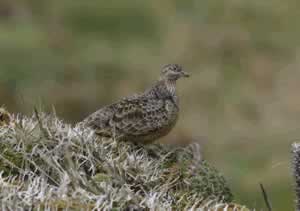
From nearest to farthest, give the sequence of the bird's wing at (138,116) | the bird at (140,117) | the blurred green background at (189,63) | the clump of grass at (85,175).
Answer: the clump of grass at (85,175) < the bird at (140,117) < the bird's wing at (138,116) < the blurred green background at (189,63)

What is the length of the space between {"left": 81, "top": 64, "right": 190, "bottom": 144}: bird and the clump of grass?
6.49ft

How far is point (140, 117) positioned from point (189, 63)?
1279 centimetres

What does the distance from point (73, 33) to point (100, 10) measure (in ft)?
2.94

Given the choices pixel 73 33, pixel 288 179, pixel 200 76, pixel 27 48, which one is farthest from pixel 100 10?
pixel 288 179

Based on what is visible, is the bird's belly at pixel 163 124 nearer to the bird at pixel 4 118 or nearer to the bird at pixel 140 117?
the bird at pixel 140 117

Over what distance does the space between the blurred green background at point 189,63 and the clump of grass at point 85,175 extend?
1023cm

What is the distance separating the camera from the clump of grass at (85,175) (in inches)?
203

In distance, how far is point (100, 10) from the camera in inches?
997

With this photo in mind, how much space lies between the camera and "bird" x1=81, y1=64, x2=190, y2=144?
29.4 ft

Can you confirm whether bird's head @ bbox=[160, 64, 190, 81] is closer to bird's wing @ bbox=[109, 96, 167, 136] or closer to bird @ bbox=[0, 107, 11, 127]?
bird's wing @ bbox=[109, 96, 167, 136]

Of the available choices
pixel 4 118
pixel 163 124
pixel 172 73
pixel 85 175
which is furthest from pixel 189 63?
pixel 85 175

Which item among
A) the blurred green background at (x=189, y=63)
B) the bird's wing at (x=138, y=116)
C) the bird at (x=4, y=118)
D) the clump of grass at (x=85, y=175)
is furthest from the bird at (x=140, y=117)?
the blurred green background at (x=189, y=63)

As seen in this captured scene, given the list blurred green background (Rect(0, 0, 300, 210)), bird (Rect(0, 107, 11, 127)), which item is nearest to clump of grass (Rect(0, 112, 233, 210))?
bird (Rect(0, 107, 11, 127))

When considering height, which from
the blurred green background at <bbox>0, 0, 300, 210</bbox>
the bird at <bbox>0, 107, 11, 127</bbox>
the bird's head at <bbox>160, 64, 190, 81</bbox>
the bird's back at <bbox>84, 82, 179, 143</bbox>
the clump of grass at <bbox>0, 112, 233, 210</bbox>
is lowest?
the clump of grass at <bbox>0, 112, 233, 210</bbox>
